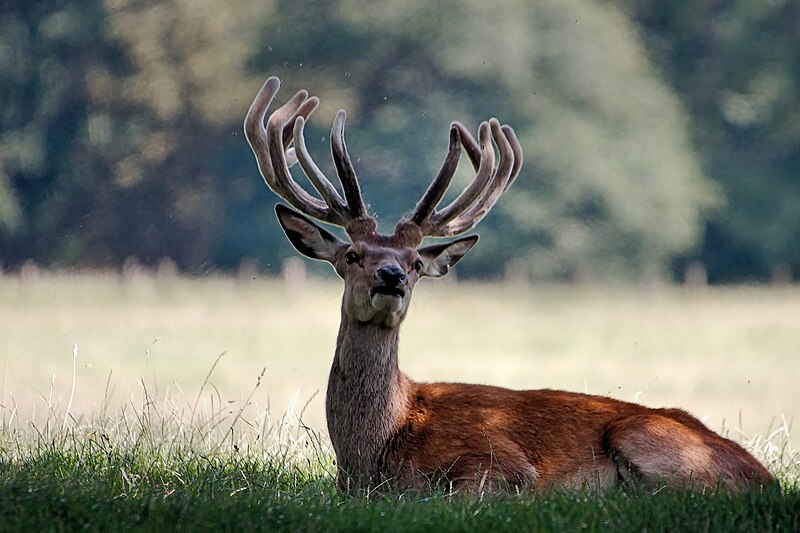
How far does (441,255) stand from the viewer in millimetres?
7848

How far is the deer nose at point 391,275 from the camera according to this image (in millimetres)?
7156

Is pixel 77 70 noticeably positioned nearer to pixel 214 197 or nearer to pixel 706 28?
pixel 214 197

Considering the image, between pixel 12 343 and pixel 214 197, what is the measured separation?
1266 cm

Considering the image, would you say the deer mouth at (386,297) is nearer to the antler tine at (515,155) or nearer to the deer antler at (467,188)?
the deer antler at (467,188)

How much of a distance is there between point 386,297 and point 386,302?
3 centimetres

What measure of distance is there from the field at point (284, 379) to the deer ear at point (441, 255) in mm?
1199

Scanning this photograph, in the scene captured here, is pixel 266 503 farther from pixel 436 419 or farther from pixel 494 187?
pixel 494 187

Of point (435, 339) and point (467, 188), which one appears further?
point (435, 339)

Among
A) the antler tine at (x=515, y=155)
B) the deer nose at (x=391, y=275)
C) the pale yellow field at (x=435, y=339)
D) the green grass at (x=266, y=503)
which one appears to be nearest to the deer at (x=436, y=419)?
the deer nose at (x=391, y=275)

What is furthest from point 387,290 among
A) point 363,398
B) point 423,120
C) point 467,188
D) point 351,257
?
point 423,120

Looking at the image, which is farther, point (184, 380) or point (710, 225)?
point (710, 225)

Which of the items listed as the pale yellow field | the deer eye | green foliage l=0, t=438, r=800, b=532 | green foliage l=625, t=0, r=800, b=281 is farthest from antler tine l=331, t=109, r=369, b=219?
green foliage l=625, t=0, r=800, b=281

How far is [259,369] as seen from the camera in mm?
19703

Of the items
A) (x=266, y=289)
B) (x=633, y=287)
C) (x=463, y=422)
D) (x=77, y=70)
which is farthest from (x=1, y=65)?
(x=463, y=422)
